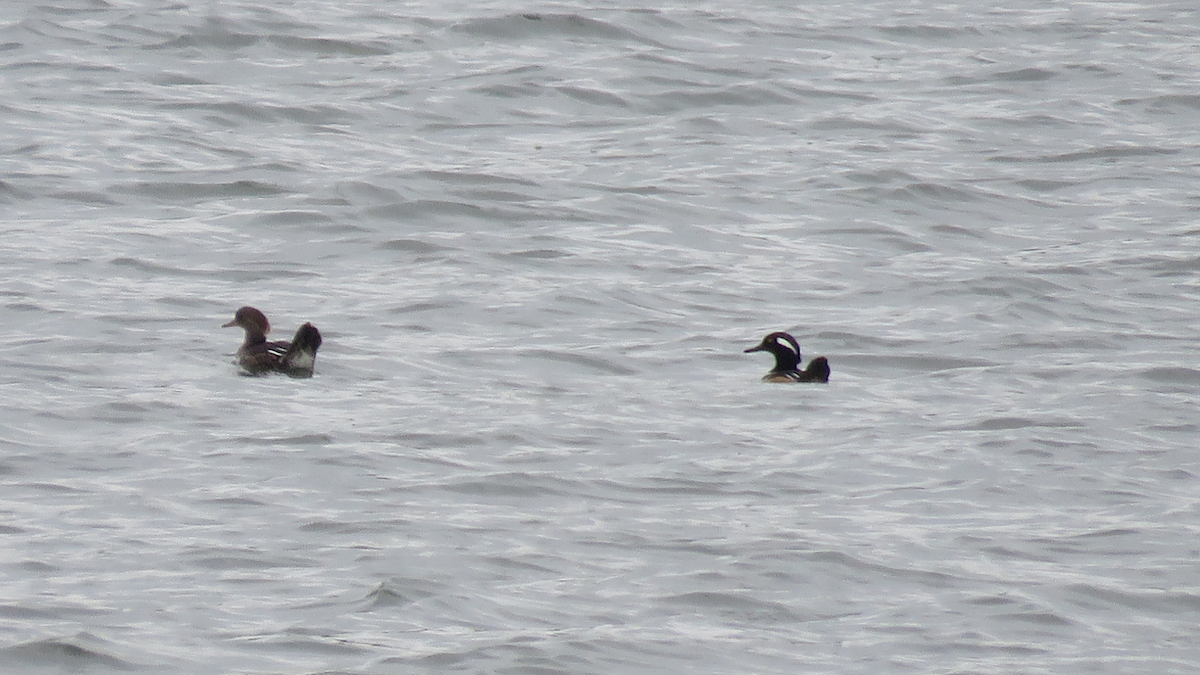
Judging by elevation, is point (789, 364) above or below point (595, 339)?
above

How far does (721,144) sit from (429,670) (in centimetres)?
1139

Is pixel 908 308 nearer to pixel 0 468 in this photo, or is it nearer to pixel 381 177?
pixel 381 177

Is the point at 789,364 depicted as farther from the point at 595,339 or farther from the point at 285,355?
the point at 285,355

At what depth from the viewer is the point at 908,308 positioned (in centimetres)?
1332

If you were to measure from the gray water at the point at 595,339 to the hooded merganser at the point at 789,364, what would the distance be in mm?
102

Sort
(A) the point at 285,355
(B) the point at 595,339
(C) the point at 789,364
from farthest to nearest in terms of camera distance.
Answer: (B) the point at 595,339, (C) the point at 789,364, (A) the point at 285,355

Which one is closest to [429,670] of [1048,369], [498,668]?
[498,668]

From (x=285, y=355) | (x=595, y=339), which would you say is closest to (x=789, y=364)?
(x=595, y=339)

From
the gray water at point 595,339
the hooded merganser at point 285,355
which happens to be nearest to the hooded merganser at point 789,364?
the gray water at point 595,339

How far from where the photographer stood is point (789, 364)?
11.6m

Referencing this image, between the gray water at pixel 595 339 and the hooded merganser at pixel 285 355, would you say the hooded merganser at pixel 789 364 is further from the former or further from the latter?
the hooded merganser at pixel 285 355

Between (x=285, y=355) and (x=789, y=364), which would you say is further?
(x=789, y=364)

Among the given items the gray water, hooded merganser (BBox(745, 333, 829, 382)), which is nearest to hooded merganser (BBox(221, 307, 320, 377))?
the gray water

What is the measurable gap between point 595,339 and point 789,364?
1286 millimetres
